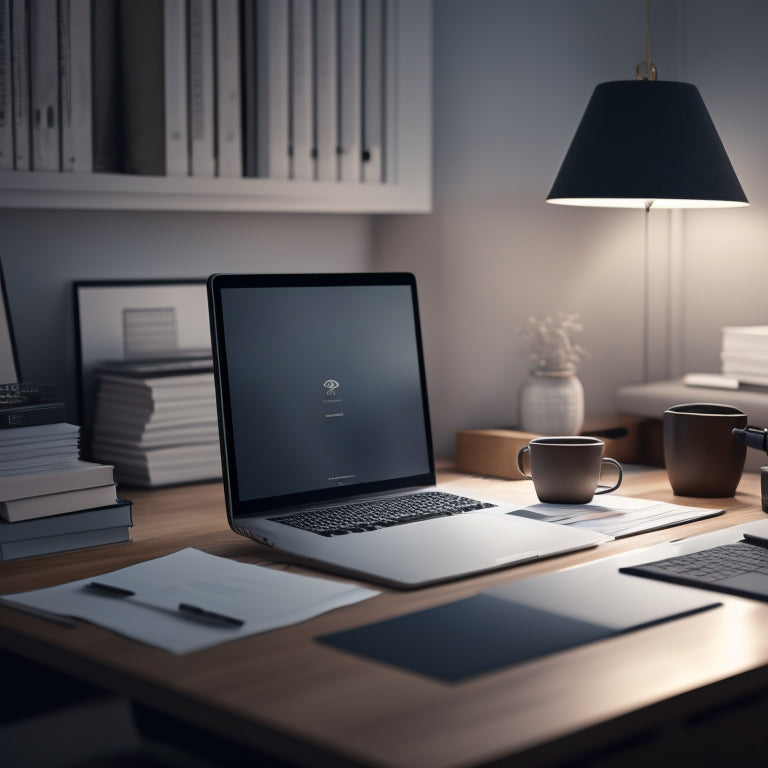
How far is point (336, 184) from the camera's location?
2031mm

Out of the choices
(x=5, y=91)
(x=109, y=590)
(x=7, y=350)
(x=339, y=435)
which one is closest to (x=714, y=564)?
(x=339, y=435)

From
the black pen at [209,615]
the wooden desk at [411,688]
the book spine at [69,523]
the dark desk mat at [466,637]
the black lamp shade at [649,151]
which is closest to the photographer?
the wooden desk at [411,688]

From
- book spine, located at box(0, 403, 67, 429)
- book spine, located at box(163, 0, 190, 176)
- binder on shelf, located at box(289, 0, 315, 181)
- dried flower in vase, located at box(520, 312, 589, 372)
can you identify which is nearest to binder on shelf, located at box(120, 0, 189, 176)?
book spine, located at box(163, 0, 190, 176)

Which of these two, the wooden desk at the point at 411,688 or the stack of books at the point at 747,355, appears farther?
the stack of books at the point at 747,355

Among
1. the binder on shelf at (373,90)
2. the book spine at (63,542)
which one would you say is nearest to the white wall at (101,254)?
the binder on shelf at (373,90)

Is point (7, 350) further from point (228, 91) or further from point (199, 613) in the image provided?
point (199, 613)

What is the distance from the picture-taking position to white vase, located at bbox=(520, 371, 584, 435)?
2104 mm

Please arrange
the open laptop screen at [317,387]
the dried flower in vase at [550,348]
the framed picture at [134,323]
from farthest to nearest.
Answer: the dried flower in vase at [550,348] < the framed picture at [134,323] < the open laptop screen at [317,387]

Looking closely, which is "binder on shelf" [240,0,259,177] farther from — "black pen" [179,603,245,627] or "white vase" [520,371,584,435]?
"black pen" [179,603,245,627]

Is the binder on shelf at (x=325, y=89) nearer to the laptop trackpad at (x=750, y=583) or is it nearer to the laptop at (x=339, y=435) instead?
the laptop at (x=339, y=435)

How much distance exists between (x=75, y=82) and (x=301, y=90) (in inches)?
16.7

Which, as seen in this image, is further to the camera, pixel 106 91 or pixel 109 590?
pixel 106 91

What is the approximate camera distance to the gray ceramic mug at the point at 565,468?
5.40ft

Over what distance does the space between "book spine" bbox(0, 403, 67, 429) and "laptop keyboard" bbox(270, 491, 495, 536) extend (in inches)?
13.2
